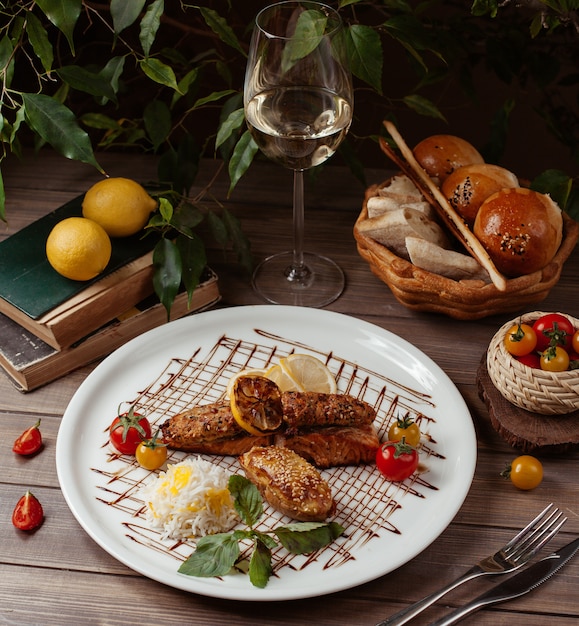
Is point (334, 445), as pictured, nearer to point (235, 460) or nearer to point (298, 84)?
point (235, 460)

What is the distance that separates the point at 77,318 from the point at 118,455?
341mm

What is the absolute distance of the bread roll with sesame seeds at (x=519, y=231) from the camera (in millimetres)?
1711

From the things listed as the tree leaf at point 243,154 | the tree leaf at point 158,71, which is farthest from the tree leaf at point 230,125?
the tree leaf at point 158,71

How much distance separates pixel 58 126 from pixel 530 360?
1.04 meters

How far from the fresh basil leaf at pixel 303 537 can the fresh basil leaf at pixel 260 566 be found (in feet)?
0.11

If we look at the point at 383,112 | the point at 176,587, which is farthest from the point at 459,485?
the point at 383,112

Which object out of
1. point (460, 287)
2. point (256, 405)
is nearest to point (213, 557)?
point (256, 405)

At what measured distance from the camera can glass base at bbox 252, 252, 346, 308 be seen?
195 centimetres

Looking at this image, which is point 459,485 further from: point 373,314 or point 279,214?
point 279,214

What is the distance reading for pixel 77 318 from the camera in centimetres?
172

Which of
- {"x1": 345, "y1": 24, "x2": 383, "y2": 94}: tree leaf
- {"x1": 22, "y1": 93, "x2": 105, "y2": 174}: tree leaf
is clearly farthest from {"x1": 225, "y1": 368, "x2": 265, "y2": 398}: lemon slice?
{"x1": 345, "y1": 24, "x2": 383, "y2": 94}: tree leaf

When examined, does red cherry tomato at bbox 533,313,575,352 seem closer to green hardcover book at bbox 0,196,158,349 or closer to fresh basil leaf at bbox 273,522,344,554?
fresh basil leaf at bbox 273,522,344,554

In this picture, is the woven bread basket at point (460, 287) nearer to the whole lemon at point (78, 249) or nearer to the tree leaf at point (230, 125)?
the tree leaf at point (230, 125)

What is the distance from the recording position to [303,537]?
1.32 m
